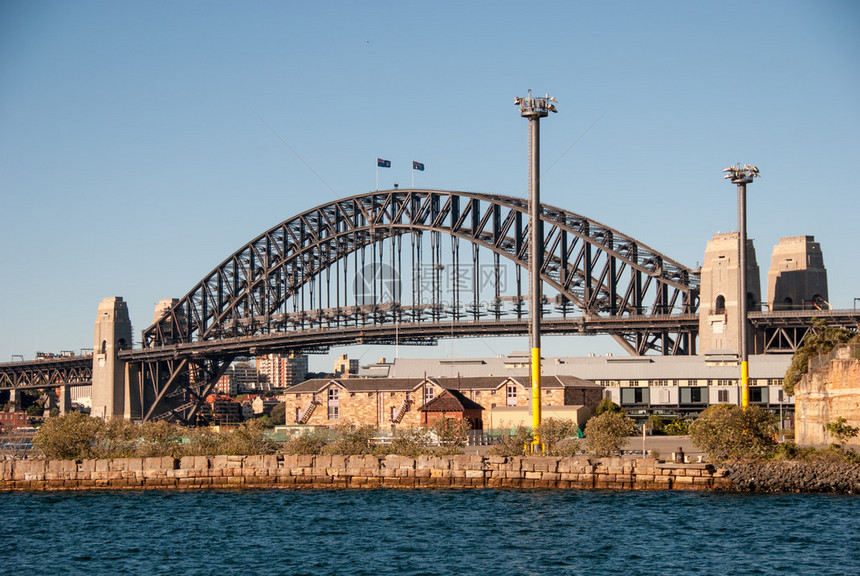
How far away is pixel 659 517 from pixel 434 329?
74481 mm

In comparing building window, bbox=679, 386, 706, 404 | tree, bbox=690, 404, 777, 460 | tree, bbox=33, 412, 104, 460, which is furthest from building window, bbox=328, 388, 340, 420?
tree, bbox=690, 404, 777, 460

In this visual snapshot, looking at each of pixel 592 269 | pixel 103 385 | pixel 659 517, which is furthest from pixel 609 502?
pixel 103 385

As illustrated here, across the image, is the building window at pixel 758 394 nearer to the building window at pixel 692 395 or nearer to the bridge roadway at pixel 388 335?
the building window at pixel 692 395

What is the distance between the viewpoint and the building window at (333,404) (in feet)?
322

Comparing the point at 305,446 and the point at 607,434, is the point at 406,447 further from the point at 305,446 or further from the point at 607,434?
the point at 607,434

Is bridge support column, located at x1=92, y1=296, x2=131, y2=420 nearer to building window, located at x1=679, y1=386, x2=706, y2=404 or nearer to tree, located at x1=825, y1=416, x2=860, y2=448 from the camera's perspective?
building window, located at x1=679, y1=386, x2=706, y2=404

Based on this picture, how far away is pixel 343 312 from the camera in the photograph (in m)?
131

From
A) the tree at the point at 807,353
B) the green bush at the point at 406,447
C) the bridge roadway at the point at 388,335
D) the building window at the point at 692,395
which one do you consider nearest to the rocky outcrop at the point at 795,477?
the green bush at the point at 406,447

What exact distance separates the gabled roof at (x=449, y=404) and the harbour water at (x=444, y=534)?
1067 inches

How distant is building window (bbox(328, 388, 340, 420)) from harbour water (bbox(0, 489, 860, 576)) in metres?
41.3

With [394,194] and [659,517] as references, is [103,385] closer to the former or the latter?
[394,194]

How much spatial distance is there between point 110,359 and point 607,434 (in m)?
101

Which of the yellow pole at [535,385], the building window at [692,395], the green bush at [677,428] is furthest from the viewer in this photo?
the building window at [692,395]

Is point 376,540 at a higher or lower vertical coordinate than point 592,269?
lower
